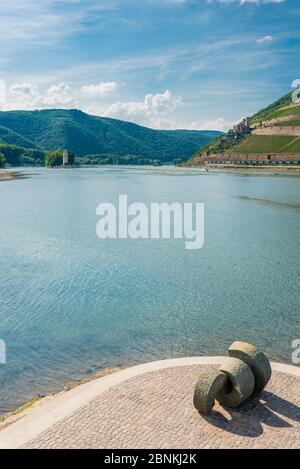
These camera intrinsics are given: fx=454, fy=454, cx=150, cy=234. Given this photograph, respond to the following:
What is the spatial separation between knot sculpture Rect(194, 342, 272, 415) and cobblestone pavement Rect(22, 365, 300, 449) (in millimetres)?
290

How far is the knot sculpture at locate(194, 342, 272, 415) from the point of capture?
11086 mm

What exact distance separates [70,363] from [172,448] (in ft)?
22.2

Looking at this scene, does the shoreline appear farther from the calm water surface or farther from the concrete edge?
the calm water surface

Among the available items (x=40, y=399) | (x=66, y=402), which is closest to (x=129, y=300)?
(x=40, y=399)

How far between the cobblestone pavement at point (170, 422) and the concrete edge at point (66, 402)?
0.86 feet

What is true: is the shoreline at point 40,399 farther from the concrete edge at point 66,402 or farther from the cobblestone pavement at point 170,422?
the cobblestone pavement at point 170,422

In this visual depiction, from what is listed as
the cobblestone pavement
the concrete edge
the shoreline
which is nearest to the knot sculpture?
the cobblestone pavement

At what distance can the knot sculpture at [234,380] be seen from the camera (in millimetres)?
11086

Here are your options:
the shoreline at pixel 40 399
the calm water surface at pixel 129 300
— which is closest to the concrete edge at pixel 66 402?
the shoreline at pixel 40 399

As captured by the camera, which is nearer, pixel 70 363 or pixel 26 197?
pixel 70 363

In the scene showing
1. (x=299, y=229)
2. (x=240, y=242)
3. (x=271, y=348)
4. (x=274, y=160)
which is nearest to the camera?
(x=271, y=348)

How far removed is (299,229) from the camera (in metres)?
45.1

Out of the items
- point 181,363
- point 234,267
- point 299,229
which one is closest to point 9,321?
point 181,363
